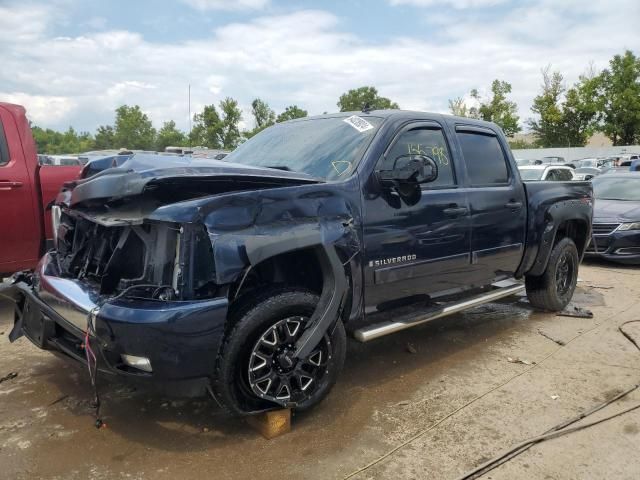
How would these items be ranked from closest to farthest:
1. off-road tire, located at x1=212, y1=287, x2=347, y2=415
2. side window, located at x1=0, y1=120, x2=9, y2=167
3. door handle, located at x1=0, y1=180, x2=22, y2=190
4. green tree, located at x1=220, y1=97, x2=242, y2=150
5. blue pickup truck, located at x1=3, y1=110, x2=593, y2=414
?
blue pickup truck, located at x1=3, y1=110, x2=593, y2=414 < off-road tire, located at x1=212, y1=287, x2=347, y2=415 < door handle, located at x1=0, y1=180, x2=22, y2=190 < side window, located at x1=0, y1=120, x2=9, y2=167 < green tree, located at x1=220, y1=97, x2=242, y2=150

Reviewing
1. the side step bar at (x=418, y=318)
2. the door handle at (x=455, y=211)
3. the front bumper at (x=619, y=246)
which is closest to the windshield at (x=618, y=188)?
the front bumper at (x=619, y=246)

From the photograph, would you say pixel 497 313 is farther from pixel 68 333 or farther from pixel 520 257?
pixel 68 333

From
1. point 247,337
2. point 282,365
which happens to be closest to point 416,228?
point 282,365

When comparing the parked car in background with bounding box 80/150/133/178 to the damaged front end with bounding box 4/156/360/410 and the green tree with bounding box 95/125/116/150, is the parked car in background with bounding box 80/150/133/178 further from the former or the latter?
the green tree with bounding box 95/125/116/150

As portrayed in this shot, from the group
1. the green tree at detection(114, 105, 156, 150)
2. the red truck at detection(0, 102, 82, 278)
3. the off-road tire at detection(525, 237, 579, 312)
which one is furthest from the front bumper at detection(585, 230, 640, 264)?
the green tree at detection(114, 105, 156, 150)

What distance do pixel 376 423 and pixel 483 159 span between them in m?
2.50

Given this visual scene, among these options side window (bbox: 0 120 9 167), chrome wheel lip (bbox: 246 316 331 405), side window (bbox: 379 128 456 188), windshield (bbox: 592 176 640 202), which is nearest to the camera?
chrome wheel lip (bbox: 246 316 331 405)

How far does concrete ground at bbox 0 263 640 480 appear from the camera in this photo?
112 inches

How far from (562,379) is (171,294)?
3000mm

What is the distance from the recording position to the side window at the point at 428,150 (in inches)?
152

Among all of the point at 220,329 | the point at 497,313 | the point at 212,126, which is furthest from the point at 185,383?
the point at 212,126

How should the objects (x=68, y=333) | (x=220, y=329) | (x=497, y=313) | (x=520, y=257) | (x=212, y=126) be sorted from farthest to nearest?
(x=212, y=126) < (x=497, y=313) < (x=520, y=257) < (x=68, y=333) < (x=220, y=329)

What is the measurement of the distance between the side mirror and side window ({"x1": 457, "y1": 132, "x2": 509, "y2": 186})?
3.28ft

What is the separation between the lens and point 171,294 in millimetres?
2693
